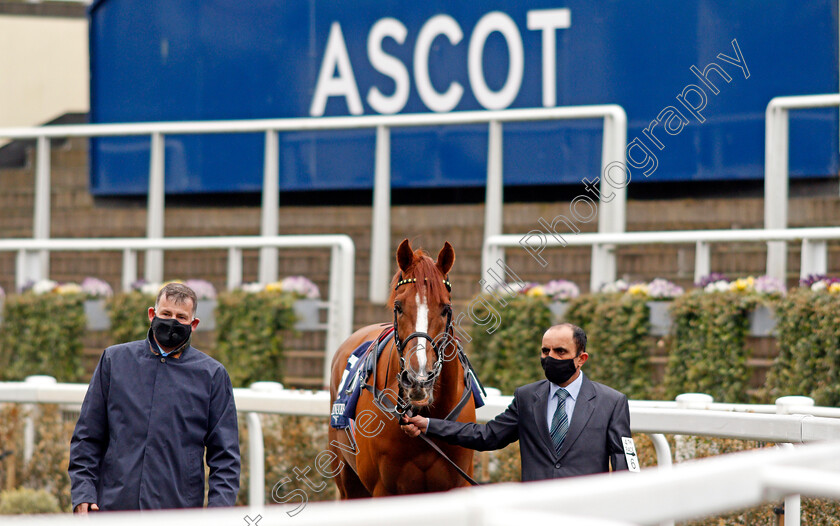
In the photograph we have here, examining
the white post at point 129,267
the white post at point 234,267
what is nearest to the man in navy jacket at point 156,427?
the white post at point 234,267

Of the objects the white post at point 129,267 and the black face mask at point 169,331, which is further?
the white post at point 129,267

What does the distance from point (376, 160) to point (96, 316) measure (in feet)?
7.30

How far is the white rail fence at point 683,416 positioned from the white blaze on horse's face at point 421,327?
0.67 meters

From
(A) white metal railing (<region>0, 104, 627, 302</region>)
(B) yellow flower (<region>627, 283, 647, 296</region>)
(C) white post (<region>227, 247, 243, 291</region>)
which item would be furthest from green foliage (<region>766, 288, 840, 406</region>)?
(C) white post (<region>227, 247, 243, 291</region>)

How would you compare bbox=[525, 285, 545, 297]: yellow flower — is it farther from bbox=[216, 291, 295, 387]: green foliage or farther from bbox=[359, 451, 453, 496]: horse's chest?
bbox=[359, 451, 453, 496]: horse's chest

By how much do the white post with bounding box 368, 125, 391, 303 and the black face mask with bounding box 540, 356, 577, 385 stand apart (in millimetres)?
4345

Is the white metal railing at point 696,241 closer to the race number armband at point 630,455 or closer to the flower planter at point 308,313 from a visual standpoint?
the flower planter at point 308,313

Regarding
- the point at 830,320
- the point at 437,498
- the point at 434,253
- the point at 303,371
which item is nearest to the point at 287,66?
the point at 434,253

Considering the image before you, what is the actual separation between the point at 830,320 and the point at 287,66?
522 centimetres

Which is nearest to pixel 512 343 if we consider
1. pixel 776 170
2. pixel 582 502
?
pixel 776 170

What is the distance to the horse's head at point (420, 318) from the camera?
3557mm

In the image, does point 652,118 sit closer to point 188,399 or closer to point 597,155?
point 597,155

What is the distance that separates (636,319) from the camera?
6125 mm

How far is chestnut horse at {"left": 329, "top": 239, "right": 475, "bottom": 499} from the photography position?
3613mm
